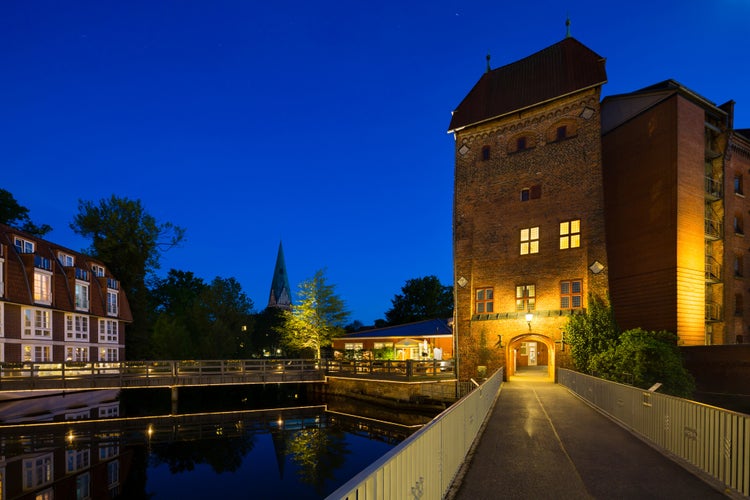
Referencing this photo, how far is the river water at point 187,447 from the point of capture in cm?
1430

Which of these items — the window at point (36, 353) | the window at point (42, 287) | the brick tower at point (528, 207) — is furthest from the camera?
the window at point (42, 287)

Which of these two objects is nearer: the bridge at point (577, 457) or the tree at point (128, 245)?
the bridge at point (577, 457)

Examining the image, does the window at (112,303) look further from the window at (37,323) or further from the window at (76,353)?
the window at (37,323)

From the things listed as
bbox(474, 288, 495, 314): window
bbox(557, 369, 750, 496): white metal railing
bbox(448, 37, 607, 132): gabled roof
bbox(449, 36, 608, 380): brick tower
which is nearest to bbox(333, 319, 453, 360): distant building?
bbox(474, 288, 495, 314): window

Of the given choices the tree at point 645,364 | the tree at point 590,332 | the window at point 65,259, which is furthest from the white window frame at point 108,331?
the tree at point 645,364

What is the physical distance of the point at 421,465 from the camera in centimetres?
480

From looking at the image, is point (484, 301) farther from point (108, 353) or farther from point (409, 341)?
point (108, 353)

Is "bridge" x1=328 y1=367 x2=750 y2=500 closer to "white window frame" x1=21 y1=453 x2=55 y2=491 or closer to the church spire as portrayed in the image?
"white window frame" x1=21 y1=453 x2=55 y2=491

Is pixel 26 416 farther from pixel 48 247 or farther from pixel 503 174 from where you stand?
pixel 503 174

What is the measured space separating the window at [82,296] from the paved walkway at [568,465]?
33.5m

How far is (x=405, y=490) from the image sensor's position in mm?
4164

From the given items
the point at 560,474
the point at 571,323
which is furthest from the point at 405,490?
the point at 571,323

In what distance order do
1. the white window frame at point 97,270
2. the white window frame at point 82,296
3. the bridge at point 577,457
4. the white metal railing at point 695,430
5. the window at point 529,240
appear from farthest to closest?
the white window frame at point 97,270
the white window frame at point 82,296
the window at point 529,240
the white metal railing at point 695,430
the bridge at point 577,457

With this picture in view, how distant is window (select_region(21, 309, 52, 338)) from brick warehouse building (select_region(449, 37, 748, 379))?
2705 centimetres
